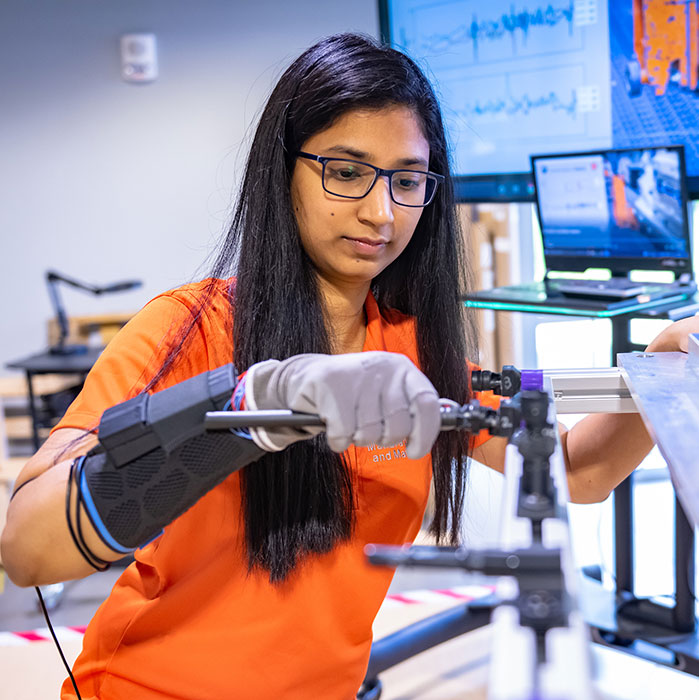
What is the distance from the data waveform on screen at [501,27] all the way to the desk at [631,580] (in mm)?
817

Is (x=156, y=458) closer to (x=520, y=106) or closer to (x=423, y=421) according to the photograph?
(x=423, y=421)

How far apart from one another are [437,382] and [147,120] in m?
2.94

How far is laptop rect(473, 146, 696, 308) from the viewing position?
6.10ft

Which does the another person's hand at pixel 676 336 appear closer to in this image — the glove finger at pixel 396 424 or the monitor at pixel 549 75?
the glove finger at pixel 396 424

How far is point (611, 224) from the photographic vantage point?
203 centimetres

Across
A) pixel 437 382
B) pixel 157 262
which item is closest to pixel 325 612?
pixel 437 382

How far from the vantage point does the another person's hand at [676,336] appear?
3.61 feet

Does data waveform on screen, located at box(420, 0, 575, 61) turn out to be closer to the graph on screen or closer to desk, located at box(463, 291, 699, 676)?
the graph on screen

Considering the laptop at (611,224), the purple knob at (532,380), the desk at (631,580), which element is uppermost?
the laptop at (611,224)

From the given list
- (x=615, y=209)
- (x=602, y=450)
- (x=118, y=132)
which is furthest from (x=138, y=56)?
(x=602, y=450)

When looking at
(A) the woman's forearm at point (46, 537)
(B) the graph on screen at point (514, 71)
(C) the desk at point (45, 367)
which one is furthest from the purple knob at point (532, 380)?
(C) the desk at point (45, 367)

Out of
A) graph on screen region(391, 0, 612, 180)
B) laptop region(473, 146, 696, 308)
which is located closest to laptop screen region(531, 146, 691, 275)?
laptop region(473, 146, 696, 308)

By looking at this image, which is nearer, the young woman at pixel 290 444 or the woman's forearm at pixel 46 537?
the woman's forearm at pixel 46 537

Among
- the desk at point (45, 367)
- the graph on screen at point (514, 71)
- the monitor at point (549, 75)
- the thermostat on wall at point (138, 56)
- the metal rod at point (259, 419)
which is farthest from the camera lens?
the thermostat on wall at point (138, 56)
